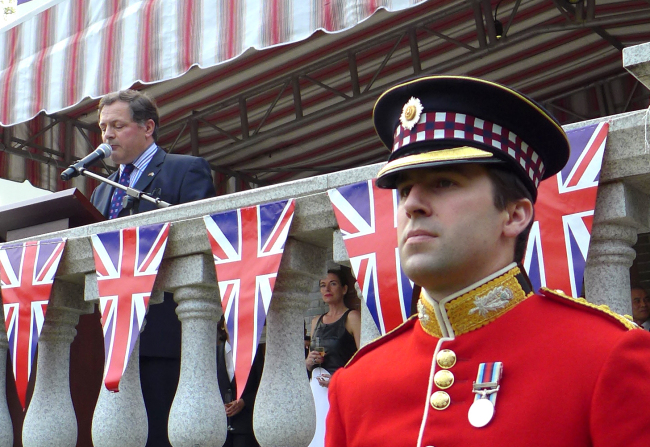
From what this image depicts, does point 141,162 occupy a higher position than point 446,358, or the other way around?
point 141,162

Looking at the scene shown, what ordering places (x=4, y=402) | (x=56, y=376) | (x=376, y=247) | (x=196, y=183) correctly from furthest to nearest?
1. (x=196, y=183)
2. (x=4, y=402)
3. (x=56, y=376)
4. (x=376, y=247)

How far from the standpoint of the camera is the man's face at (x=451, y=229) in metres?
1.64

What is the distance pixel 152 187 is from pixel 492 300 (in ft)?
8.64

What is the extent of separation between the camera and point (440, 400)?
1647mm

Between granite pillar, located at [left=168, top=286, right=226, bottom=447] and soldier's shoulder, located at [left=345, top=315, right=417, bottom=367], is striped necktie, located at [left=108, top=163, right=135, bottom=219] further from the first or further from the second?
soldier's shoulder, located at [left=345, top=315, right=417, bottom=367]

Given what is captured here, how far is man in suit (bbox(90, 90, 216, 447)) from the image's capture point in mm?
3822

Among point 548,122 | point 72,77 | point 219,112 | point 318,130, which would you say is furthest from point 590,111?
point 548,122

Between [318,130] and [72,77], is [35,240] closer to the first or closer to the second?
[72,77]

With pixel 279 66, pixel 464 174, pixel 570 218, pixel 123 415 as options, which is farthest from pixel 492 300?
pixel 279 66

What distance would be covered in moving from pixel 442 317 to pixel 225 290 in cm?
153

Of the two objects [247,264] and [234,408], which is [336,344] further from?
[247,264]

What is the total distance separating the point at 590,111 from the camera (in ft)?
32.6

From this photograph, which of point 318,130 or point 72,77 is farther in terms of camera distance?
point 318,130

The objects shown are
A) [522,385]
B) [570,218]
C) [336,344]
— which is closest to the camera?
[522,385]
